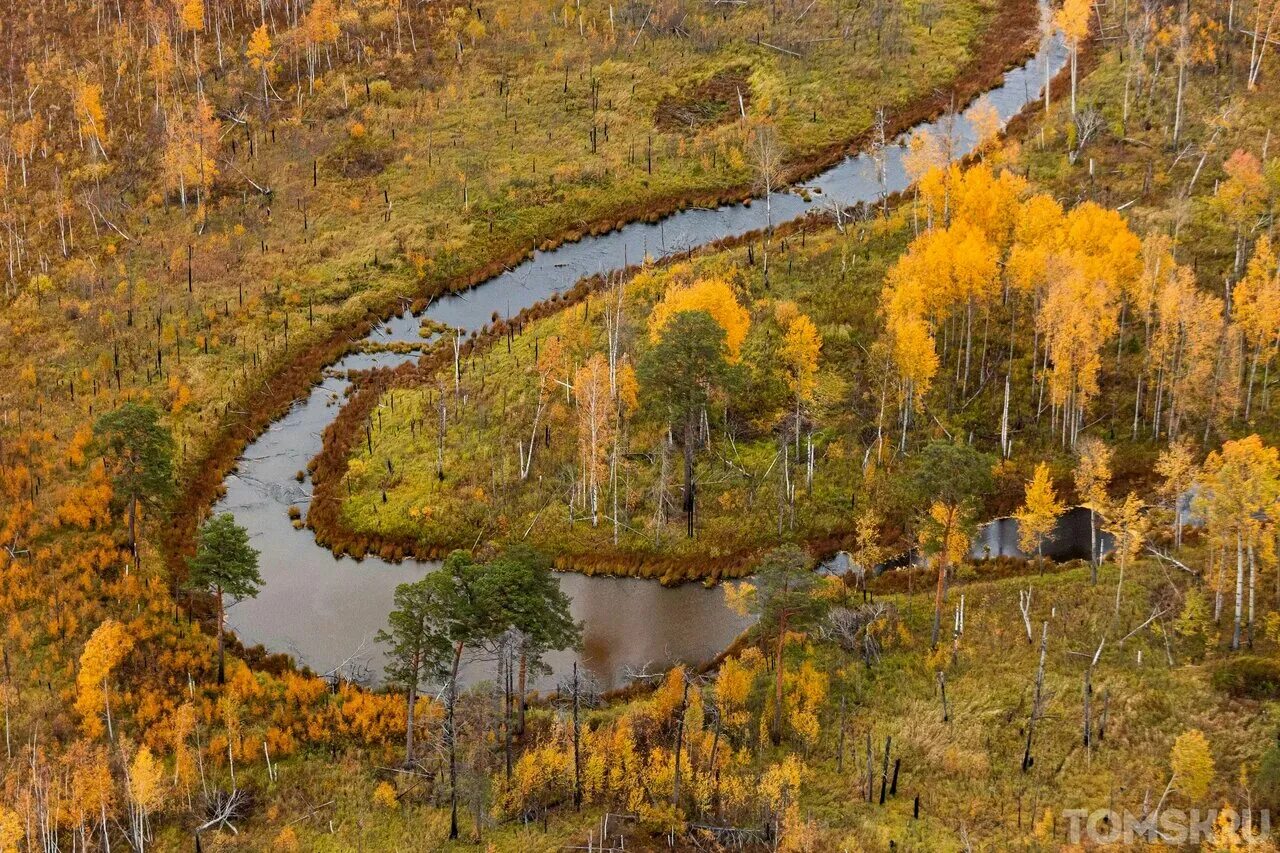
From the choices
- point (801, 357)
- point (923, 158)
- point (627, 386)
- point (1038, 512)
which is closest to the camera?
→ point (1038, 512)

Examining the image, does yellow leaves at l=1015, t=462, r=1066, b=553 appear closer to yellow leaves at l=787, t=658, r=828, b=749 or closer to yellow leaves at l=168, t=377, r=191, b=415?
yellow leaves at l=787, t=658, r=828, b=749

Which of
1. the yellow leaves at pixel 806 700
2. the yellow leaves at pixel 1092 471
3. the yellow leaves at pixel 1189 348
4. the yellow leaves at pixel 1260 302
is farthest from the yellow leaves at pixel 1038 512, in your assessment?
the yellow leaves at pixel 1260 302

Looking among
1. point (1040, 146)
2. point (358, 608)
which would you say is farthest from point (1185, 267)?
point (358, 608)

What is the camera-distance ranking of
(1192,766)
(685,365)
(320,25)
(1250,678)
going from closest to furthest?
(1192,766), (1250,678), (685,365), (320,25)

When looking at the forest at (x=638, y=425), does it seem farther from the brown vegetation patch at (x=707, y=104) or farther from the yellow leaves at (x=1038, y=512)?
the brown vegetation patch at (x=707, y=104)

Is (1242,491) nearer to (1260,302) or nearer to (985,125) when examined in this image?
(1260,302)

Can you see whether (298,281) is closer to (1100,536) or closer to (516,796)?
(516,796)

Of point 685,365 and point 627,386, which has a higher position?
point 685,365

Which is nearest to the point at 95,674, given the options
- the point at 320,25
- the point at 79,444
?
the point at 79,444

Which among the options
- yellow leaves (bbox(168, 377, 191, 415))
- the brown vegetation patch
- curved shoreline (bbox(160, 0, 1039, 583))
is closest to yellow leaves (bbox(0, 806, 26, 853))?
curved shoreline (bbox(160, 0, 1039, 583))
